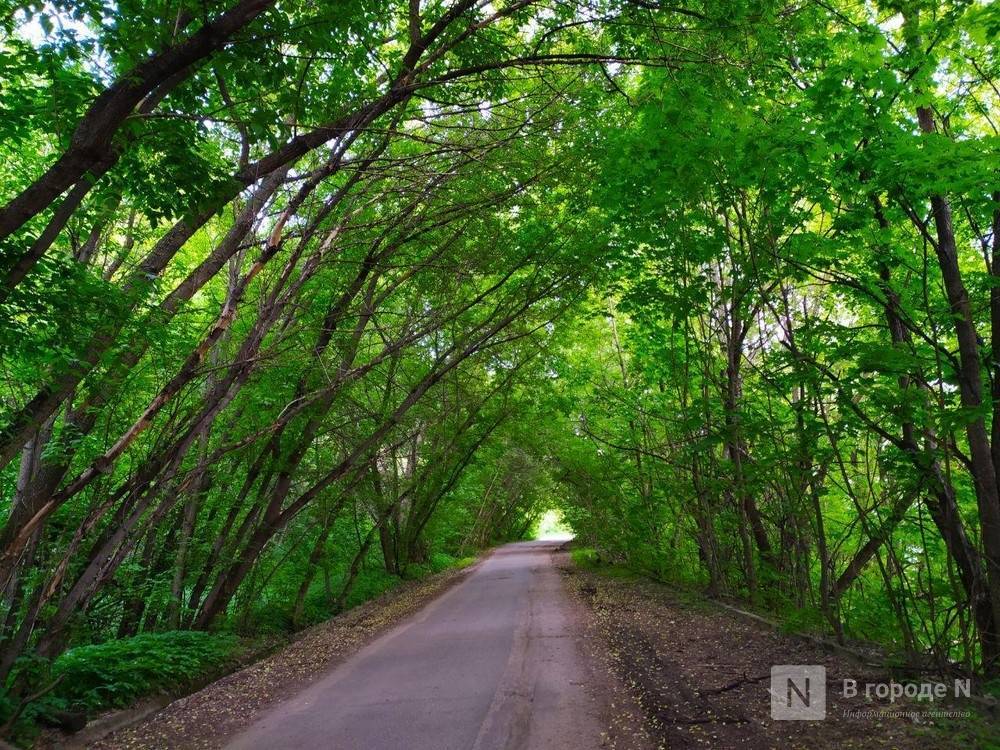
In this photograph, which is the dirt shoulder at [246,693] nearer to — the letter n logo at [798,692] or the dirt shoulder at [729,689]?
the dirt shoulder at [729,689]

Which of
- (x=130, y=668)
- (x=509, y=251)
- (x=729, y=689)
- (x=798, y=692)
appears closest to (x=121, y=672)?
(x=130, y=668)

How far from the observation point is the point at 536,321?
11.1m

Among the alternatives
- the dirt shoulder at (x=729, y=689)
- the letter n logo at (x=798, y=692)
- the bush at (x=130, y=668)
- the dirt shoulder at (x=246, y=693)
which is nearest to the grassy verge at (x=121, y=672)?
the bush at (x=130, y=668)

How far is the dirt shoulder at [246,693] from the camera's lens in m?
4.91

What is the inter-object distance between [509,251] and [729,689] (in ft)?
19.6

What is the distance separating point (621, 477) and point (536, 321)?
12.5 feet

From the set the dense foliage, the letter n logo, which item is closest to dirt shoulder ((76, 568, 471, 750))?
the dense foliage

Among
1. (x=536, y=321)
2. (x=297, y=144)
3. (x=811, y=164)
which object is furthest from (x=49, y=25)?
(x=536, y=321)

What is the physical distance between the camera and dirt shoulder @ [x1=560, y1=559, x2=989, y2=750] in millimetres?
3701

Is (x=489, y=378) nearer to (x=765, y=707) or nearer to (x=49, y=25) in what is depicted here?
(x=765, y=707)

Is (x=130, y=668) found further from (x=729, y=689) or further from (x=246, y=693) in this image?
(x=729, y=689)

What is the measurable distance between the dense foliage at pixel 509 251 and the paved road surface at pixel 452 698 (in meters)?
2.14

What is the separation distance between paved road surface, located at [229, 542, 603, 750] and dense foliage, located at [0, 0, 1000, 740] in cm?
214

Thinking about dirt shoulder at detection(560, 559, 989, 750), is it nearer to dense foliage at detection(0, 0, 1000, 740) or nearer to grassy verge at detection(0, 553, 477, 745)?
dense foliage at detection(0, 0, 1000, 740)
